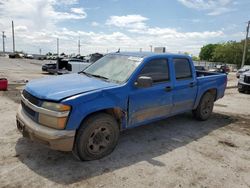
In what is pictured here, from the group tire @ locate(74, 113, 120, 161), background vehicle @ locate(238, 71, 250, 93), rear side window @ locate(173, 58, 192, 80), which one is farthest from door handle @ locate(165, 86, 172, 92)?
background vehicle @ locate(238, 71, 250, 93)

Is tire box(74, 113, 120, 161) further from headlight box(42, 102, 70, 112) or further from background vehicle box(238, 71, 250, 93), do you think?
background vehicle box(238, 71, 250, 93)

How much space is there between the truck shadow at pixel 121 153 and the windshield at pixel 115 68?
4.44ft

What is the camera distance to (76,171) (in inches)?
133

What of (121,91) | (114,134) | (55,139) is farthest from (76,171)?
(121,91)

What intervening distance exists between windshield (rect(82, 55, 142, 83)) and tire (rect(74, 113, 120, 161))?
0.82 metres

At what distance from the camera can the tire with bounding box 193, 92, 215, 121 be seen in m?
6.11

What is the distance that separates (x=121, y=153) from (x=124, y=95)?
3.48 ft

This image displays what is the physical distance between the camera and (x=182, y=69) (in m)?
5.25

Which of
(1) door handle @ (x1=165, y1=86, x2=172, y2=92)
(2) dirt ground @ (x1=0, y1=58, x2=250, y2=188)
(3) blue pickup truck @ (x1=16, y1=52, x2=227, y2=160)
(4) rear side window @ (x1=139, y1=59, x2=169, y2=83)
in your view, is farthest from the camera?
(1) door handle @ (x1=165, y1=86, x2=172, y2=92)

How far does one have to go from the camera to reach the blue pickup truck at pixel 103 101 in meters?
3.31

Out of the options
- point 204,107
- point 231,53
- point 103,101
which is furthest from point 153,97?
point 231,53

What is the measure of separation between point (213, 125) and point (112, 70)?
3321 millimetres

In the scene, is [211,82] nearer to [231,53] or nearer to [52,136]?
[52,136]

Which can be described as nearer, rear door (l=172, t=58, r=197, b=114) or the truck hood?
the truck hood
